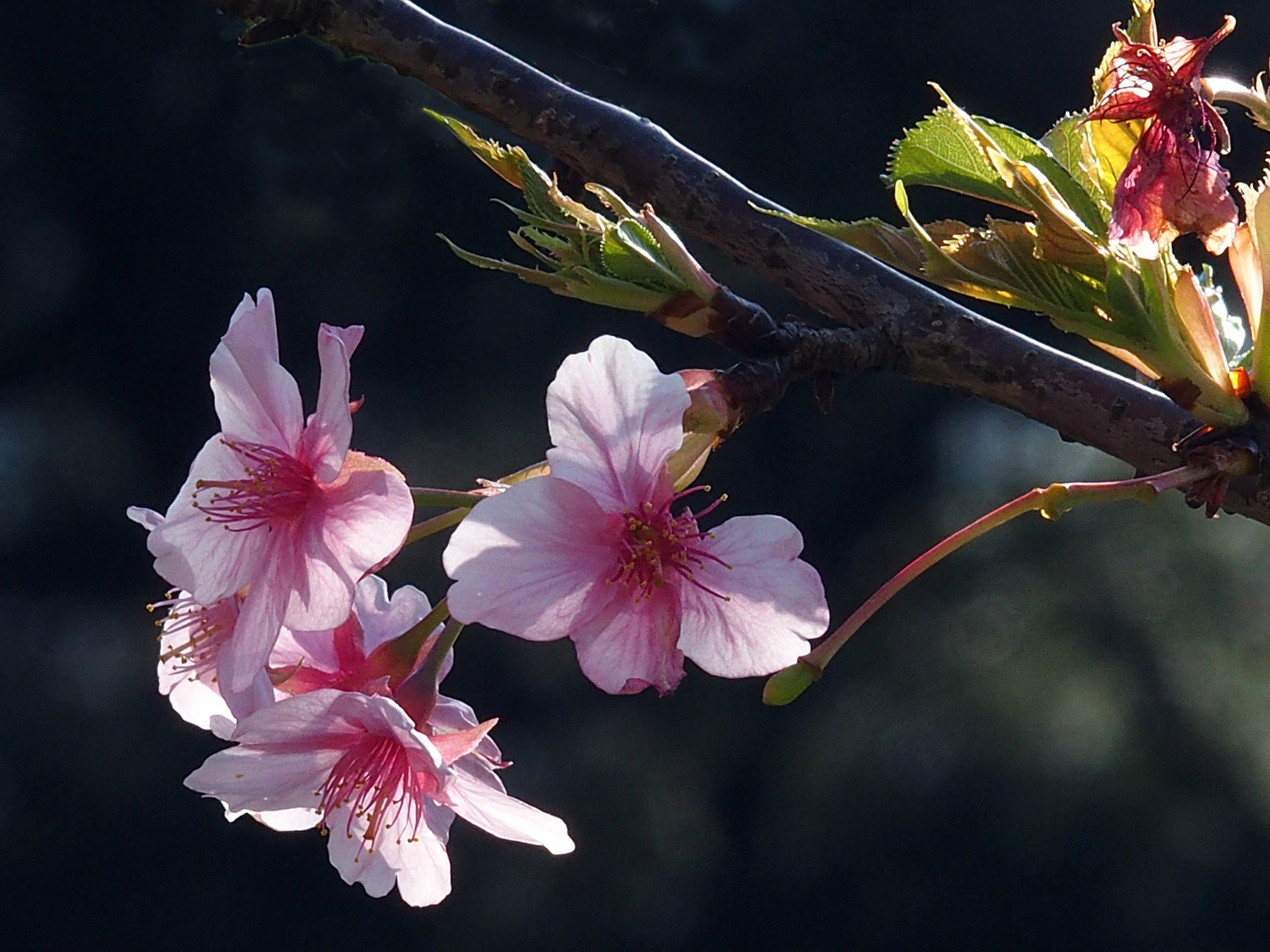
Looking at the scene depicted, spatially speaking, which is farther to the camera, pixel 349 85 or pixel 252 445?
pixel 349 85

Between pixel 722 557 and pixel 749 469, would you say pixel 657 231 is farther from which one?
pixel 749 469

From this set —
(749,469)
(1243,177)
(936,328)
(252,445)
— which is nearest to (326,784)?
(252,445)

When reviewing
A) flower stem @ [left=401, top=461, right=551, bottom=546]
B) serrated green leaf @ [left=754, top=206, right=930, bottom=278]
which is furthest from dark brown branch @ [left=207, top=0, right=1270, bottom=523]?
flower stem @ [left=401, top=461, right=551, bottom=546]

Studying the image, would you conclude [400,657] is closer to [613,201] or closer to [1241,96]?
[613,201]

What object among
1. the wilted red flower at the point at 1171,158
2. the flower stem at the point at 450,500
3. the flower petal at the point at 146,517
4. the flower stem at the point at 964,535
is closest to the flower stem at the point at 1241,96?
the wilted red flower at the point at 1171,158

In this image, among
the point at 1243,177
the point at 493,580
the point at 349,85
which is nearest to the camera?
the point at 493,580

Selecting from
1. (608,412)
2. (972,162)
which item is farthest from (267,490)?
(972,162)

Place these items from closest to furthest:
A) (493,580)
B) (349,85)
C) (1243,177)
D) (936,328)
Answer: (493,580), (936,328), (349,85), (1243,177)

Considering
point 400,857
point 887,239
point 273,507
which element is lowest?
point 400,857
